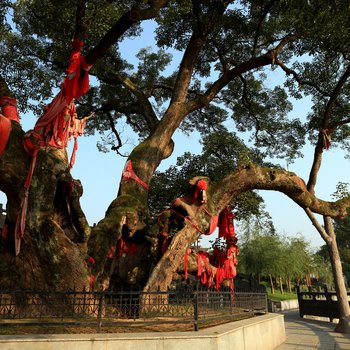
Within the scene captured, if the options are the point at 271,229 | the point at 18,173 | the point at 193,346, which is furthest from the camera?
the point at 271,229

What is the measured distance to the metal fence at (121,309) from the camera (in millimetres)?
5593

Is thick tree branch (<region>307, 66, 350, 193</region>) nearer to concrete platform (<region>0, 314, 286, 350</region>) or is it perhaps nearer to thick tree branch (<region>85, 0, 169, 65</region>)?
concrete platform (<region>0, 314, 286, 350</region>)

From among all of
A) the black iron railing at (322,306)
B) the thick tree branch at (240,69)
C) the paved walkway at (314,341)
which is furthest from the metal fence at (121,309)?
the black iron railing at (322,306)

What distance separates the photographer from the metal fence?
18.3 ft

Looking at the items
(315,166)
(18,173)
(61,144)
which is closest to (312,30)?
(315,166)

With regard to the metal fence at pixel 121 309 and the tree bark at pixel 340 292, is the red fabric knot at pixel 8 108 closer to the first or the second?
the metal fence at pixel 121 309

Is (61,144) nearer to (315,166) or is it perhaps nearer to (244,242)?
(315,166)

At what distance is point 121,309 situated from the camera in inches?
252

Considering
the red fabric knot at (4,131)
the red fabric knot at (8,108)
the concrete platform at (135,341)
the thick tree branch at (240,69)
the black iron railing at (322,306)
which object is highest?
the thick tree branch at (240,69)

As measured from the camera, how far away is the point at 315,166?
39.3 ft

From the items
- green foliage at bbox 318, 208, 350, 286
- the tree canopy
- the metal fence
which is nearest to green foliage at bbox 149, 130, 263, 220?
the tree canopy

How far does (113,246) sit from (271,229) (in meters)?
8.77

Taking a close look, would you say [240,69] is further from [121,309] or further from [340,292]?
[121,309]

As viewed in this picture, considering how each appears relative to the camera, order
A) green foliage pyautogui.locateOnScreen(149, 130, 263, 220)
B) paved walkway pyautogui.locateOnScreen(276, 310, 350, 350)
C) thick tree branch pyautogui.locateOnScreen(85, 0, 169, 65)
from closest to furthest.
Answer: thick tree branch pyautogui.locateOnScreen(85, 0, 169, 65) → paved walkway pyautogui.locateOnScreen(276, 310, 350, 350) → green foliage pyautogui.locateOnScreen(149, 130, 263, 220)
